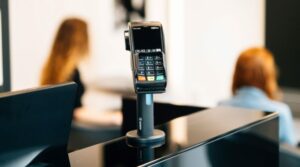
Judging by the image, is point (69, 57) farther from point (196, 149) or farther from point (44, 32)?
point (196, 149)

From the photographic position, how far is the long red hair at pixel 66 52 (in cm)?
280

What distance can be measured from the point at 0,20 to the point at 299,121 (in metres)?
3.07

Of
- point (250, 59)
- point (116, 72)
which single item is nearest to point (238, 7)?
point (116, 72)

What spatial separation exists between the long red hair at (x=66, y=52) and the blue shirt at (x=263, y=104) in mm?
916

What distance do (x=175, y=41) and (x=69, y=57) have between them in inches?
54.1

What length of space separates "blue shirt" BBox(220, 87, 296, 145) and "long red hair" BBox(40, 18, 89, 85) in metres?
0.92

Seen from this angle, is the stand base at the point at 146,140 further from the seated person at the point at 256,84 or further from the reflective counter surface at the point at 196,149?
the seated person at the point at 256,84

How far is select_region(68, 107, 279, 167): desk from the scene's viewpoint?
95 cm

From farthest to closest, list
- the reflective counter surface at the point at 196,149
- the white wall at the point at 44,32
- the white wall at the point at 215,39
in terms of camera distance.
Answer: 1. the white wall at the point at 215,39
2. the white wall at the point at 44,32
3. the reflective counter surface at the point at 196,149

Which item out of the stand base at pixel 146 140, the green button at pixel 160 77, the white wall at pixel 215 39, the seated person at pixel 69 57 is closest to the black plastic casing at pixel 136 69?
the green button at pixel 160 77

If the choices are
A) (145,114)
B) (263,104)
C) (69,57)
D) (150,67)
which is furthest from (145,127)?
(69,57)

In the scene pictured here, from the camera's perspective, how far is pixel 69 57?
2.84 metres

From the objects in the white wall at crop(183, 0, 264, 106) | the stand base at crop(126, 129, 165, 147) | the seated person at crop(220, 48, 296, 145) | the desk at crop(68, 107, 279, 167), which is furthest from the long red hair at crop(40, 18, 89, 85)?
the stand base at crop(126, 129, 165, 147)

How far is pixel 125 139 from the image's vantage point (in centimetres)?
109
